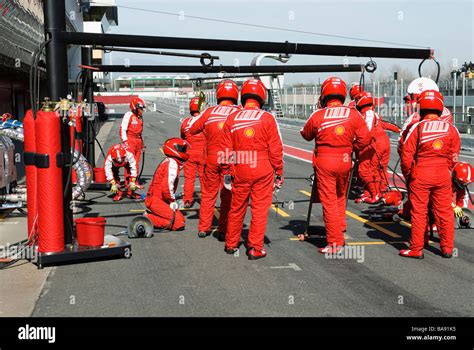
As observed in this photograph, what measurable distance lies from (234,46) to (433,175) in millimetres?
2975

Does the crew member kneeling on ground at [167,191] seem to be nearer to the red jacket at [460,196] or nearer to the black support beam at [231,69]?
the black support beam at [231,69]

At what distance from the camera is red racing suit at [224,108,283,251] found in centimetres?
694

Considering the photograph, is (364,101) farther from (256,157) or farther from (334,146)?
(256,157)

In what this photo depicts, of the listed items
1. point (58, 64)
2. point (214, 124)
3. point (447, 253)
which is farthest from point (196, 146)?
point (447, 253)

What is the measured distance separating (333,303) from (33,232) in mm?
3626

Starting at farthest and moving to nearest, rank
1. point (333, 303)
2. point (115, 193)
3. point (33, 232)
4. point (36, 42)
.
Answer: point (36, 42), point (115, 193), point (33, 232), point (333, 303)

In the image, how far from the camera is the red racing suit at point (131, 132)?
12227mm

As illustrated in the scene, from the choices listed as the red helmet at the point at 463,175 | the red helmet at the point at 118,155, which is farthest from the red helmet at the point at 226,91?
the red helmet at the point at 118,155

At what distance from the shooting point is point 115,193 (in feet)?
38.7

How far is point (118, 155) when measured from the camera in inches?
451

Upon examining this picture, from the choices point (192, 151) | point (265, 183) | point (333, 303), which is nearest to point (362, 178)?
point (192, 151)

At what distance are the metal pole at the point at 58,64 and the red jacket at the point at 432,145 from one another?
13.1 feet

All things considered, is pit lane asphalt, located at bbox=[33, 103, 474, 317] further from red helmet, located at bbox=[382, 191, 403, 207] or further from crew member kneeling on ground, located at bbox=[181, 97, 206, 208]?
crew member kneeling on ground, located at bbox=[181, 97, 206, 208]
